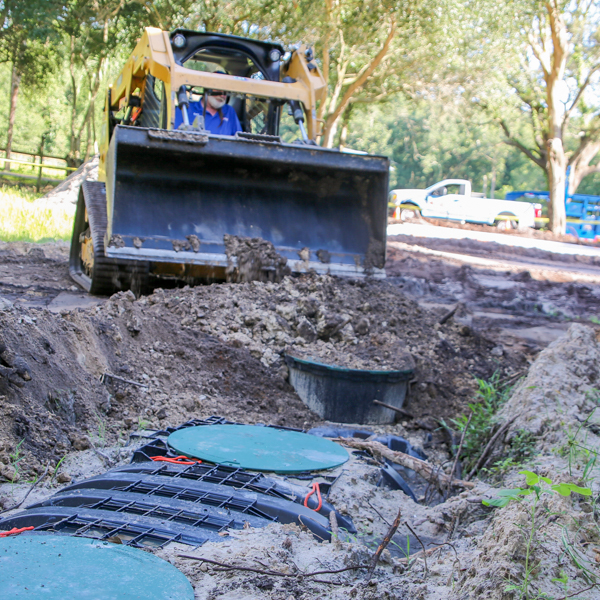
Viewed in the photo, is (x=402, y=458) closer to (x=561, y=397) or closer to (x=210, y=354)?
(x=561, y=397)

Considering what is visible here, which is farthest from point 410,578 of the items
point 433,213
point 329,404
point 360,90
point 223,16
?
point 433,213

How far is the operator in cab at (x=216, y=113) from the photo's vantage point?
7.05 m

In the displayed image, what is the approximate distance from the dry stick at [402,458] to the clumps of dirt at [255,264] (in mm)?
2561

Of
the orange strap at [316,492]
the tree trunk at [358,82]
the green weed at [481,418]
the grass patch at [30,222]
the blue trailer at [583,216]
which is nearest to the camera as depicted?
the orange strap at [316,492]

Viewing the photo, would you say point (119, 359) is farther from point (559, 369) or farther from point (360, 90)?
point (360, 90)

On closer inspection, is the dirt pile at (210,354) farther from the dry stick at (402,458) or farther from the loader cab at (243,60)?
the loader cab at (243,60)

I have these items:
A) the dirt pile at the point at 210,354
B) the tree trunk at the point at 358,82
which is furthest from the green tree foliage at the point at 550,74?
the dirt pile at the point at 210,354

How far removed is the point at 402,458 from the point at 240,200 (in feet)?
12.3

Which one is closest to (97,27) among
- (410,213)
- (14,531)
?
(410,213)

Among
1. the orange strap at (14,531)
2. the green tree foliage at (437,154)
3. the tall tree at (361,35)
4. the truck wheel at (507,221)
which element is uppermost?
the green tree foliage at (437,154)

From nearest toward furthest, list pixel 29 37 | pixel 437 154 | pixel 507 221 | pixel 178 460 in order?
pixel 178 460, pixel 29 37, pixel 507 221, pixel 437 154

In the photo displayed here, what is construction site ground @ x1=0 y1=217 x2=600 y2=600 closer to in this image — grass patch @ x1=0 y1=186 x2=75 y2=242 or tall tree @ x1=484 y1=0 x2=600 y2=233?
grass patch @ x1=0 y1=186 x2=75 y2=242

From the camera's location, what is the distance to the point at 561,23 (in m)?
20.6

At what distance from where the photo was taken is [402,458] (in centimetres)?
350
